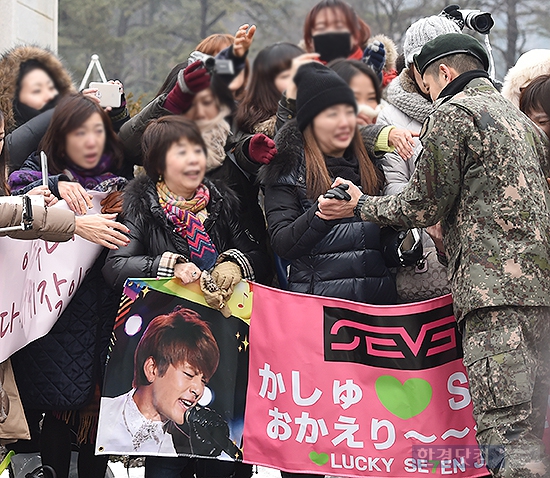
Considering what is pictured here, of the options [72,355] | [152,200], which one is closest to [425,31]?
[152,200]

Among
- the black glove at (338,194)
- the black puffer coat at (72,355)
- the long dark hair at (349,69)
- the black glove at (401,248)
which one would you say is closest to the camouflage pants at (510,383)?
the black glove at (401,248)

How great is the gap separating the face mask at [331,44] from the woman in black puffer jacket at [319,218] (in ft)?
0.82

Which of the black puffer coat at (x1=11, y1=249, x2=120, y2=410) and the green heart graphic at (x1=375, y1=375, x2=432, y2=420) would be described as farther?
the black puffer coat at (x1=11, y1=249, x2=120, y2=410)

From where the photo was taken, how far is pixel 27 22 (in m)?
8.34

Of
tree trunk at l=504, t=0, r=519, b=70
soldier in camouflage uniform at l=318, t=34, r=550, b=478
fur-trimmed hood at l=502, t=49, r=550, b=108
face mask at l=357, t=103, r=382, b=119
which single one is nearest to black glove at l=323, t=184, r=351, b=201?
soldier in camouflage uniform at l=318, t=34, r=550, b=478

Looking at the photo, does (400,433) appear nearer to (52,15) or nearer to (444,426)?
(444,426)

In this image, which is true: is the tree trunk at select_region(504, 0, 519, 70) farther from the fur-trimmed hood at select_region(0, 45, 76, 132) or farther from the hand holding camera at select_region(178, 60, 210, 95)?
the hand holding camera at select_region(178, 60, 210, 95)

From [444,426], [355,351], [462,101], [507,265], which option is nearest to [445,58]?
[462,101]

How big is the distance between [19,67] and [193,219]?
148 centimetres

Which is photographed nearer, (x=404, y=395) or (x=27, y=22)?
(x=404, y=395)

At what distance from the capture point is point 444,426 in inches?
152

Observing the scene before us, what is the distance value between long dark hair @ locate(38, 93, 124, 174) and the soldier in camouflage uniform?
150 cm

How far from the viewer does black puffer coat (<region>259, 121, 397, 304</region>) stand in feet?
13.1

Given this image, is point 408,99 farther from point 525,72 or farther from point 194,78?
point 194,78
